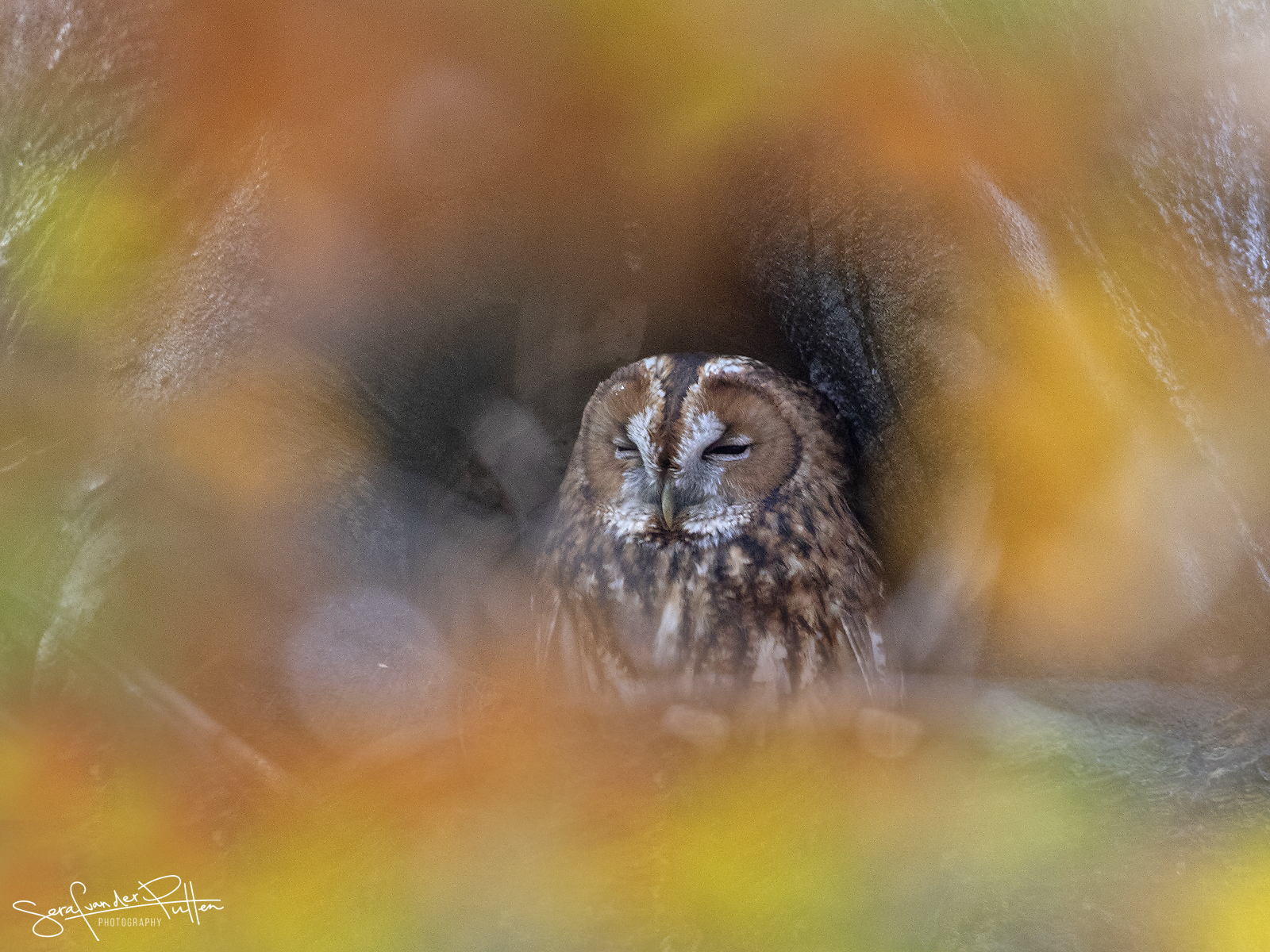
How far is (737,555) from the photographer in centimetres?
134

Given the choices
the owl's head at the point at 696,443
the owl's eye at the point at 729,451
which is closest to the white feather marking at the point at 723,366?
the owl's head at the point at 696,443

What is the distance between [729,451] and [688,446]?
3.4 inches

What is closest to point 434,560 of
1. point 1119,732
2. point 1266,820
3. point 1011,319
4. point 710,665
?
point 710,665

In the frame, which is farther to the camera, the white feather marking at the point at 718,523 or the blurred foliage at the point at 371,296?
the white feather marking at the point at 718,523

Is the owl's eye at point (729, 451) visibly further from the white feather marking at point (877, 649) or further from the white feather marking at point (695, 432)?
the white feather marking at point (877, 649)

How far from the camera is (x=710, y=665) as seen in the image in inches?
52.3

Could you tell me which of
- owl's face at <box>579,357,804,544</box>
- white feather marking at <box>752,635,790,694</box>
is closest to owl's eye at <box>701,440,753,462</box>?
owl's face at <box>579,357,804,544</box>

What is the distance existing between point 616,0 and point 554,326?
0.46 m

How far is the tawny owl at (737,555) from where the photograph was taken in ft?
4.30

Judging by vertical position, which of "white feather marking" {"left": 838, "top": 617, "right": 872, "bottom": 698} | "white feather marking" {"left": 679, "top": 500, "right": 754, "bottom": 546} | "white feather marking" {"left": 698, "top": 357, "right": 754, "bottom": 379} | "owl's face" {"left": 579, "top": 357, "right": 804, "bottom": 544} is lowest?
"white feather marking" {"left": 838, "top": 617, "right": 872, "bottom": 698}

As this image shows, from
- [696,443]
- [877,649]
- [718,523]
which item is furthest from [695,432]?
[877,649]

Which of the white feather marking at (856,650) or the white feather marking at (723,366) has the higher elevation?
the white feather marking at (723,366)

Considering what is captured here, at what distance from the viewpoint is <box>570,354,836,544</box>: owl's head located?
1258 millimetres

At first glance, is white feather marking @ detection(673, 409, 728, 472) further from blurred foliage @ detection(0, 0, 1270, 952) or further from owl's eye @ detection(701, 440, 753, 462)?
blurred foliage @ detection(0, 0, 1270, 952)
